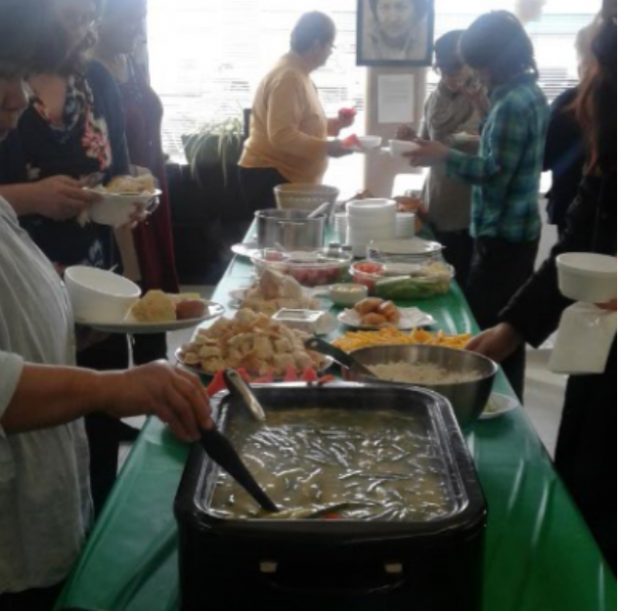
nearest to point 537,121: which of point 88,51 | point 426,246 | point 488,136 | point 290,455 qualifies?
point 488,136

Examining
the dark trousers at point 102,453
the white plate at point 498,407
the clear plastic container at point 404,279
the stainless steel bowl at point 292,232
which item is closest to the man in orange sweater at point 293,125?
the stainless steel bowl at point 292,232

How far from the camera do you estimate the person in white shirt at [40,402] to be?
0.94 m

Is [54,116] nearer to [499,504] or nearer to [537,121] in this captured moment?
[499,504]

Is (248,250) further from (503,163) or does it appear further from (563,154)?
(563,154)

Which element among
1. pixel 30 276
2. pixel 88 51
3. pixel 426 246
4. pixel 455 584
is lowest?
pixel 426 246

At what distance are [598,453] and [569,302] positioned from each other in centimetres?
30

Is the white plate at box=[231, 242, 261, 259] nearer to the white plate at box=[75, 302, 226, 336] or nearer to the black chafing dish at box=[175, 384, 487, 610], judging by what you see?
the white plate at box=[75, 302, 226, 336]

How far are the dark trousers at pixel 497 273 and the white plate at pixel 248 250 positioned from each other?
0.77 metres

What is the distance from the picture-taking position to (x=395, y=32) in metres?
4.67

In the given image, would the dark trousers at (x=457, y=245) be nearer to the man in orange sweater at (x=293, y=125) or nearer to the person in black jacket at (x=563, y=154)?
the person in black jacket at (x=563, y=154)

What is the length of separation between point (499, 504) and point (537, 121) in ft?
6.02

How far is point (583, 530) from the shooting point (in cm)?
111

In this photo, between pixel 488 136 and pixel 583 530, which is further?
pixel 488 136

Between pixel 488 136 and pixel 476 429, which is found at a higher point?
pixel 488 136
